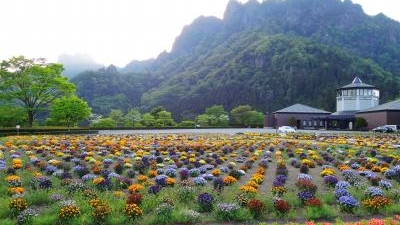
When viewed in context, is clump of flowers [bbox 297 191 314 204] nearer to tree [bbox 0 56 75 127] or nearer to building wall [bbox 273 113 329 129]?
tree [bbox 0 56 75 127]

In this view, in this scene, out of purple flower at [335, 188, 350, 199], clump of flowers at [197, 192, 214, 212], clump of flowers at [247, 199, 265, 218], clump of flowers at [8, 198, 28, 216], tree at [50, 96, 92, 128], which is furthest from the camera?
tree at [50, 96, 92, 128]

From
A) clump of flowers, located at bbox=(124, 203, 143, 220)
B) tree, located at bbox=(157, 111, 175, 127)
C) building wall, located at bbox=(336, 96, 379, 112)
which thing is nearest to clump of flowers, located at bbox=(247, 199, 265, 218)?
clump of flowers, located at bbox=(124, 203, 143, 220)

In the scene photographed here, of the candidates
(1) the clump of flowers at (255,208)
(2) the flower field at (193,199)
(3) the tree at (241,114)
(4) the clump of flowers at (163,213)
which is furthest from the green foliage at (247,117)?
(4) the clump of flowers at (163,213)

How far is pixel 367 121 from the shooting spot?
223 ft

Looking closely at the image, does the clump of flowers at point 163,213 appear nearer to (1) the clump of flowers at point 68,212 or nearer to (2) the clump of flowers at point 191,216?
(2) the clump of flowers at point 191,216

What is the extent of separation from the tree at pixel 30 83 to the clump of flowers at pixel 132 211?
4892 centimetres

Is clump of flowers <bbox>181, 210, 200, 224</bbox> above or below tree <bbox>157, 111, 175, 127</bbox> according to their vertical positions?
below

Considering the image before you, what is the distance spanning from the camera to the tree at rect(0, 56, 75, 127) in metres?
54.1

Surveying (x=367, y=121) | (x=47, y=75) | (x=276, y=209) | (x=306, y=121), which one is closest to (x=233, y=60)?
(x=306, y=121)

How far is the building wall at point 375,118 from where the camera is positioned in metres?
62.6

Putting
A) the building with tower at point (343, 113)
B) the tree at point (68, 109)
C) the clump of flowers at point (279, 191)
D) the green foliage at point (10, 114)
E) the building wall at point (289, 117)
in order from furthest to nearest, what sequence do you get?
the building wall at point (289, 117) → the building with tower at point (343, 113) → the tree at point (68, 109) → the green foliage at point (10, 114) → the clump of flowers at point (279, 191)

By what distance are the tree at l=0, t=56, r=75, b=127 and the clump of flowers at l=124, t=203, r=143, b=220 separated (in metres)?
48.9

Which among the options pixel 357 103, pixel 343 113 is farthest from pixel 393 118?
pixel 343 113

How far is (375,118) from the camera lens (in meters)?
65.5
